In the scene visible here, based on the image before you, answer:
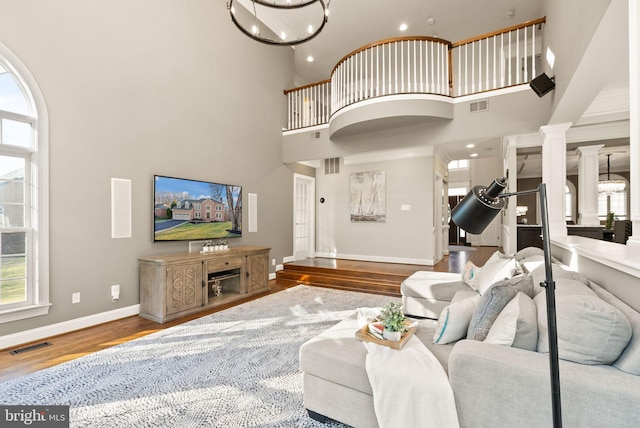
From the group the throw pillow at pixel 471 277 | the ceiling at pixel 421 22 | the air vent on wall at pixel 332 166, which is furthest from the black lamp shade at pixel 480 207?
the air vent on wall at pixel 332 166

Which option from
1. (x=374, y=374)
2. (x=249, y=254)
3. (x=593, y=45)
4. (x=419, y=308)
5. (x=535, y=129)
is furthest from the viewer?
(x=249, y=254)

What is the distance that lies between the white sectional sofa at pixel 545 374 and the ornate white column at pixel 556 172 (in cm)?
284

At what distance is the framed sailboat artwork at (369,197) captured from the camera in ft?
23.5

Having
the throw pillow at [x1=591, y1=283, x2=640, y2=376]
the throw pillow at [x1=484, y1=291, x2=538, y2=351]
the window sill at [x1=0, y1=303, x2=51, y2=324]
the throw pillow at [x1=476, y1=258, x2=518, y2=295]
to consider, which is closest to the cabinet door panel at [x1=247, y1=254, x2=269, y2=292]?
the window sill at [x1=0, y1=303, x2=51, y2=324]

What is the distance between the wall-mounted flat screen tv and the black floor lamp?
14.1 feet

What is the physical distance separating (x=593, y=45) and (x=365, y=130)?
389 cm

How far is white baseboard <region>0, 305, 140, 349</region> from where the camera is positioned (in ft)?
10.1

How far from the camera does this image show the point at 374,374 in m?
1.65

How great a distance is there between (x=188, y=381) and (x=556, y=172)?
5.11m

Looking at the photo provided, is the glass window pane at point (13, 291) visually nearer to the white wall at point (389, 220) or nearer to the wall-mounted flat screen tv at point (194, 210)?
the wall-mounted flat screen tv at point (194, 210)

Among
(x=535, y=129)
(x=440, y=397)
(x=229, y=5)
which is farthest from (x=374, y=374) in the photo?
(x=535, y=129)

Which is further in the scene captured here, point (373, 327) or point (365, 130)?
point (365, 130)

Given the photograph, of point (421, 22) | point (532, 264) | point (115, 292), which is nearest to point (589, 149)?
point (421, 22)

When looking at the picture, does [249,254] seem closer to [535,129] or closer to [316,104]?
[316,104]
